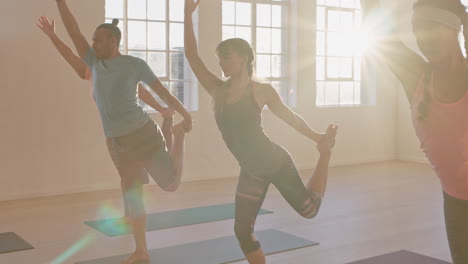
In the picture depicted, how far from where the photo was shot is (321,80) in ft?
26.6

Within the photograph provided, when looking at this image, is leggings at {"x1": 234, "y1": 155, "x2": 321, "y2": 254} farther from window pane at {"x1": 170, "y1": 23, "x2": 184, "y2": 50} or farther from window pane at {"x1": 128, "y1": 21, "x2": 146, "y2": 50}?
window pane at {"x1": 170, "y1": 23, "x2": 184, "y2": 50}

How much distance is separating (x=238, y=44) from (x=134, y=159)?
3.47 feet

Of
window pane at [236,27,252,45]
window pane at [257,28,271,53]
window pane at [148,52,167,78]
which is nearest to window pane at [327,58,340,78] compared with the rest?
window pane at [257,28,271,53]

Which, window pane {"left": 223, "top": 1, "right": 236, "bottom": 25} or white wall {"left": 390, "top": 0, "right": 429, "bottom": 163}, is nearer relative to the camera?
window pane {"left": 223, "top": 1, "right": 236, "bottom": 25}

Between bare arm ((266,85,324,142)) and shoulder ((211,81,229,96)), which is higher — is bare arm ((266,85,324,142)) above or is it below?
below

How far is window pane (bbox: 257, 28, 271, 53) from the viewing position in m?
7.41

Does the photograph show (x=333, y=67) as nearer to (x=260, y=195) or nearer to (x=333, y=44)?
(x=333, y=44)

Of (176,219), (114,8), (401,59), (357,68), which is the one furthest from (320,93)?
(401,59)

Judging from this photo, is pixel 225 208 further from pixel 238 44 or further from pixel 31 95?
pixel 238 44

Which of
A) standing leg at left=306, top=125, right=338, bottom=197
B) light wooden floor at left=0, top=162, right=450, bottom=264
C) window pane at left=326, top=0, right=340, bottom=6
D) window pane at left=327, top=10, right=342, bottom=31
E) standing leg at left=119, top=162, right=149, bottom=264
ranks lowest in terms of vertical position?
light wooden floor at left=0, top=162, right=450, bottom=264

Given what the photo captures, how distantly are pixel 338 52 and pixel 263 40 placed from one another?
134 cm

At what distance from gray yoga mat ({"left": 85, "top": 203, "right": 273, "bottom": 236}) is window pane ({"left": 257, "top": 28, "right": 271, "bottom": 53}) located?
109 inches

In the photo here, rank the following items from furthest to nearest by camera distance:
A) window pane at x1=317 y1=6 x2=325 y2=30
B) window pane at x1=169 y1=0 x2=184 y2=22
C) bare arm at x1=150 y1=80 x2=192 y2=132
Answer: window pane at x1=317 y1=6 x2=325 y2=30 → window pane at x1=169 y1=0 x2=184 y2=22 → bare arm at x1=150 y1=80 x2=192 y2=132

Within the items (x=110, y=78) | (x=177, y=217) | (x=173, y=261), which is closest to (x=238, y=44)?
(x=110, y=78)
